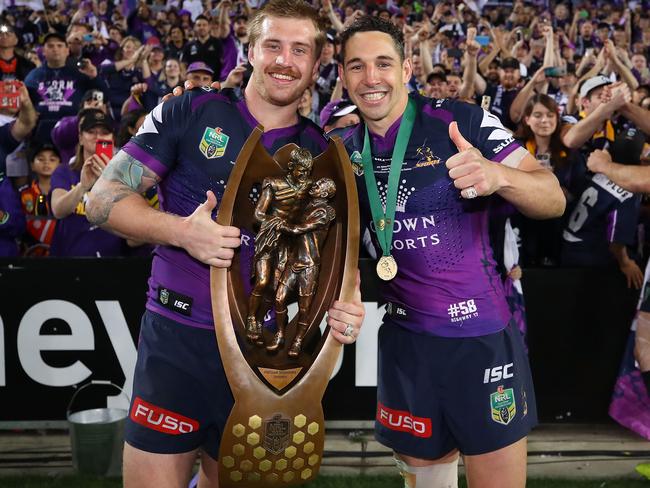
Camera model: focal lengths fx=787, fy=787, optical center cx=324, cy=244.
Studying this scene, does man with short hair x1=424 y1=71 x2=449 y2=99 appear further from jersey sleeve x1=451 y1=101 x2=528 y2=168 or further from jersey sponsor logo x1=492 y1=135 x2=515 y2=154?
jersey sponsor logo x1=492 y1=135 x2=515 y2=154

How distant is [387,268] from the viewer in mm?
2879

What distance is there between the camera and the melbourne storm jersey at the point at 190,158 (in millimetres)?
2688

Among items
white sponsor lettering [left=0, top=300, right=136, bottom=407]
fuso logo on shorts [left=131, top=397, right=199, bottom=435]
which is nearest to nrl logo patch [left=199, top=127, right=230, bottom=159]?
fuso logo on shorts [left=131, top=397, right=199, bottom=435]

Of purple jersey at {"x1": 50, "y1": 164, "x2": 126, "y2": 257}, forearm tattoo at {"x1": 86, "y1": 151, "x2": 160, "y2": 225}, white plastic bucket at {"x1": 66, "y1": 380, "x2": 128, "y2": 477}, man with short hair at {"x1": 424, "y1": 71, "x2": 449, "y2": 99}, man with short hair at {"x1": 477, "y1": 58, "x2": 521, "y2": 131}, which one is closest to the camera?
forearm tattoo at {"x1": 86, "y1": 151, "x2": 160, "y2": 225}

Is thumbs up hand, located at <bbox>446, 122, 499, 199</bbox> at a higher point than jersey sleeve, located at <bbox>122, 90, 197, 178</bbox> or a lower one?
lower

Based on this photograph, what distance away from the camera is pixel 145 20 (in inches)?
522

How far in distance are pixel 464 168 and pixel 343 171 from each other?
384mm

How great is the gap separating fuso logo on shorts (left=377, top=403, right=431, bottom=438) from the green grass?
4.57 ft

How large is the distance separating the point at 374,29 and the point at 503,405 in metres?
1.47

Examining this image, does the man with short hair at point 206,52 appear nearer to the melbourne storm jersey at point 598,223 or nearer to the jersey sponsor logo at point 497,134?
the melbourne storm jersey at point 598,223

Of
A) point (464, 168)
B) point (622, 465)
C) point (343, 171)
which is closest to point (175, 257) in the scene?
point (343, 171)

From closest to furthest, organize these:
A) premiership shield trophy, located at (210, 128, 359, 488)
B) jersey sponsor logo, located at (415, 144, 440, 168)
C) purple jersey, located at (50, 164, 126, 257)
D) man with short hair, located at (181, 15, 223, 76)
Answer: premiership shield trophy, located at (210, 128, 359, 488), jersey sponsor logo, located at (415, 144, 440, 168), purple jersey, located at (50, 164, 126, 257), man with short hair, located at (181, 15, 223, 76)

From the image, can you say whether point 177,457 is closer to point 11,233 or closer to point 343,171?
point 343,171

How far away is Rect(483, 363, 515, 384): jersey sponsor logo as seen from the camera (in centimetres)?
291
